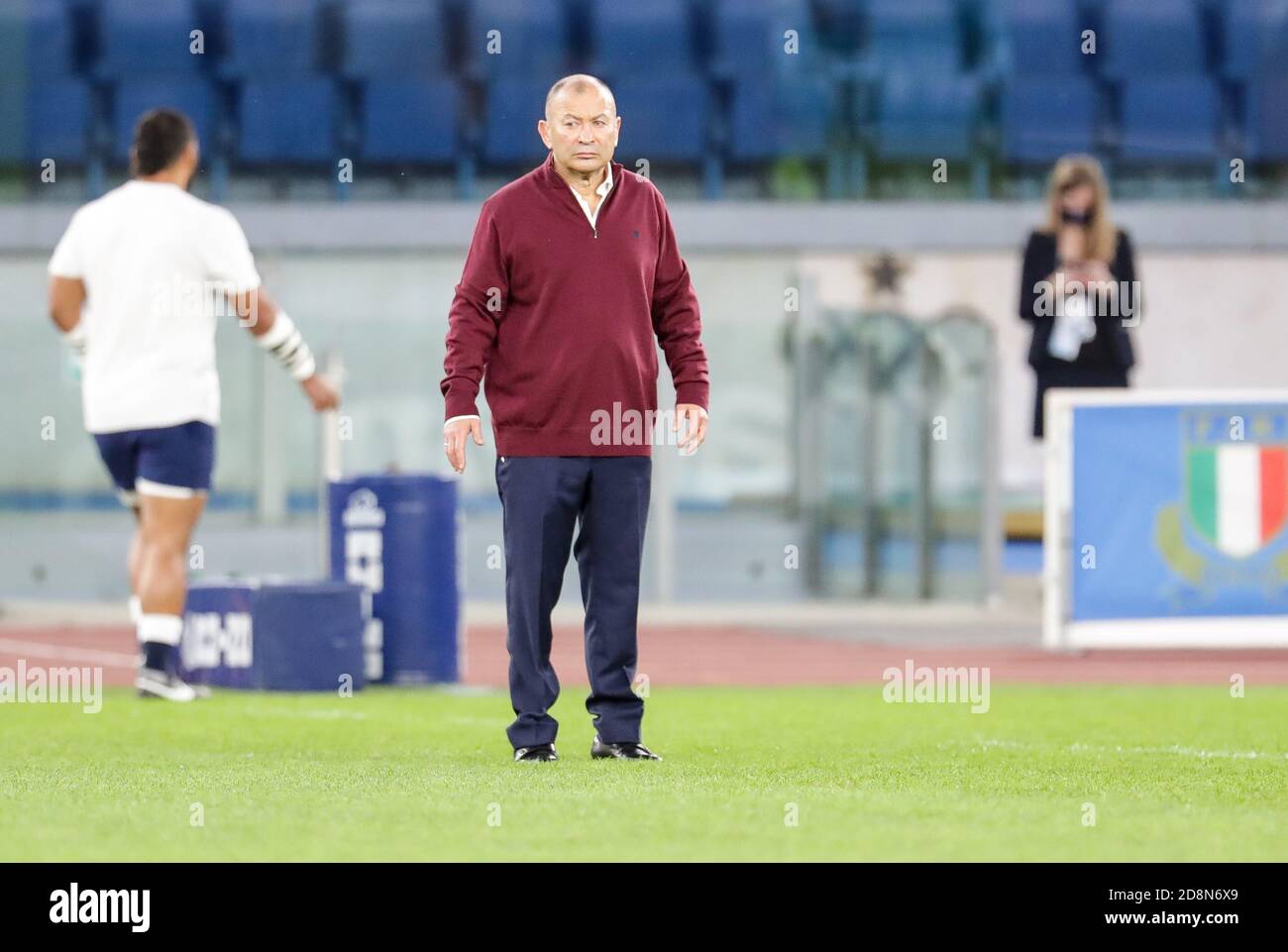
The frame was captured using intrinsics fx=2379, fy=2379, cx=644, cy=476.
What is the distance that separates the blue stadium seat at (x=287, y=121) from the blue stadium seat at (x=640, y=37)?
2585 mm

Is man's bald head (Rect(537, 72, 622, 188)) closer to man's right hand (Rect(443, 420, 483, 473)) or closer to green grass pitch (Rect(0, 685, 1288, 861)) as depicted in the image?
man's right hand (Rect(443, 420, 483, 473))

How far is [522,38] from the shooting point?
22.2m

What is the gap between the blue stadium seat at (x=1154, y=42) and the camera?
76.5 feet

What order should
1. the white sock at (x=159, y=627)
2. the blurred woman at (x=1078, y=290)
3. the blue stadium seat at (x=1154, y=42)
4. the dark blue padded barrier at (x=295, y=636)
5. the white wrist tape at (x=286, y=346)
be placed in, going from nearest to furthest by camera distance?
the white sock at (x=159, y=627)
the white wrist tape at (x=286, y=346)
the dark blue padded barrier at (x=295, y=636)
the blurred woman at (x=1078, y=290)
the blue stadium seat at (x=1154, y=42)

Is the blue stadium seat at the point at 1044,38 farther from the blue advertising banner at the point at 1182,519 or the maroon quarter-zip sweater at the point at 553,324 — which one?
the maroon quarter-zip sweater at the point at 553,324

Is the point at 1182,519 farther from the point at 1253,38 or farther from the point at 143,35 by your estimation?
the point at 143,35

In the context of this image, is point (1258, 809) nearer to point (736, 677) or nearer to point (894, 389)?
point (736, 677)

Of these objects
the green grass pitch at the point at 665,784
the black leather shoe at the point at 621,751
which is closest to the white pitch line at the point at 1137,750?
the green grass pitch at the point at 665,784

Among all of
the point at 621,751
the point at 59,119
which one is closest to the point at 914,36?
the point at 59,119

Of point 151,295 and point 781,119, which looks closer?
point 151,295

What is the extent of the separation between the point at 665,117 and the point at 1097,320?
11513 mm
